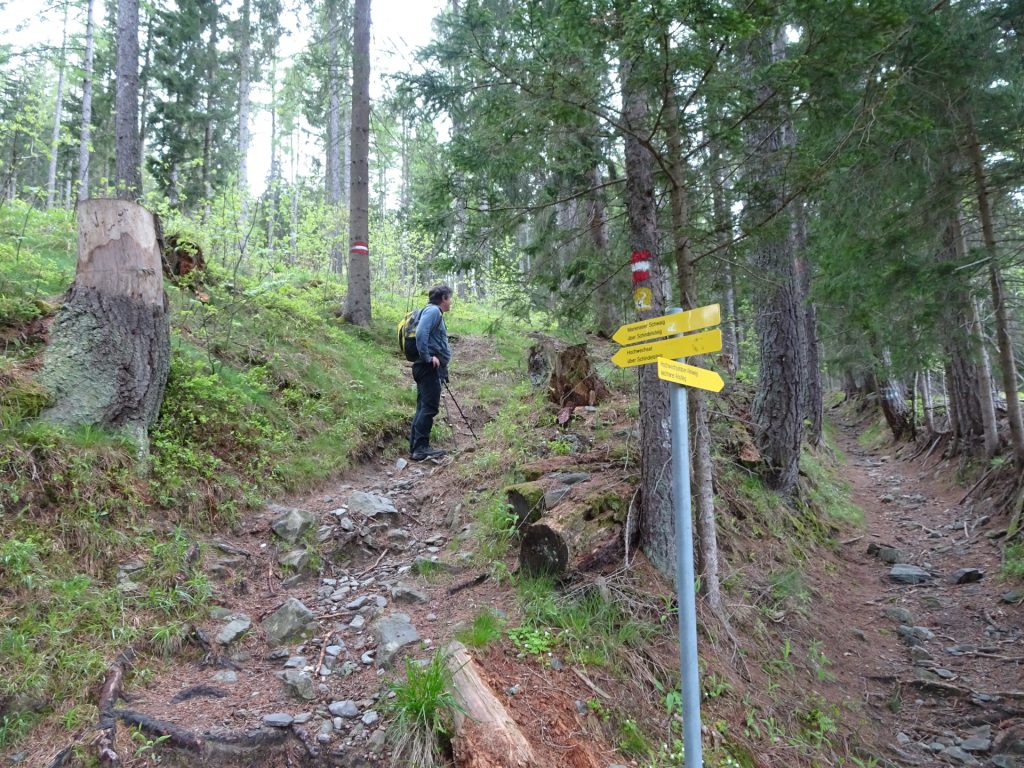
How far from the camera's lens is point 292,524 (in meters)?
5.12

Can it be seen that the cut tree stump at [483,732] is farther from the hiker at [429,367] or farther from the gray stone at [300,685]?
the hiker at [429,367]

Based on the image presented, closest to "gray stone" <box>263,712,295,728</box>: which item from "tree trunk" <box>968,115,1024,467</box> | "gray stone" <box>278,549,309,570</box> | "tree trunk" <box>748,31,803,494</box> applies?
"gray stone" <box>278,549,309,570</box>

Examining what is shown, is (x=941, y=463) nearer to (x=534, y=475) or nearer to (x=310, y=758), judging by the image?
(x=534, y=475)

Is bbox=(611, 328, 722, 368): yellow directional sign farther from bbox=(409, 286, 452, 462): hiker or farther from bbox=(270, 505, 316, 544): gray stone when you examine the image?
bbox=(409, 286, 452, 462): hiker

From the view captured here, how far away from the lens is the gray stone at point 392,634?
356cm

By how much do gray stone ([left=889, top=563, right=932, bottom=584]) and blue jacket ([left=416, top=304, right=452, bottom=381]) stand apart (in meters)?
6.48

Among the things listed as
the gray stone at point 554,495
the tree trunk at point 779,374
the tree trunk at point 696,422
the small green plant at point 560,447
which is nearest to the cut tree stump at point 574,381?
the small green plant at point 560,447

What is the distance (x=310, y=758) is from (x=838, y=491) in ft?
33.3

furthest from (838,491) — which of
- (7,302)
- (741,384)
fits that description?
(7,302)

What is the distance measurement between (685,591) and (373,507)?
4120 mm

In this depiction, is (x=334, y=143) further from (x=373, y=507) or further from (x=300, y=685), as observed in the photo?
(x=300, y=685)

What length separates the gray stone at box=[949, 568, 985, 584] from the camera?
261 inches

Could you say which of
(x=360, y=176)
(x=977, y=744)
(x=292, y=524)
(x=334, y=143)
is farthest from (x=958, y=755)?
(x=334, y=143)

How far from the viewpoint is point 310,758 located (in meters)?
2.83
